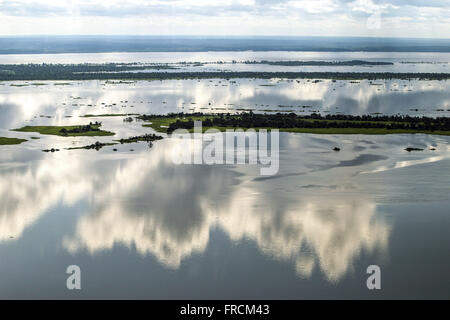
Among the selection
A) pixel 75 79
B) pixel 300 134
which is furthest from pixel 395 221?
pixel 75 79

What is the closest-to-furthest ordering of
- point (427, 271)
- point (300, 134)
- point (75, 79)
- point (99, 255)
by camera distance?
point (427, 271) < point (99, 255) < point (300, 134) < point (75, 79)

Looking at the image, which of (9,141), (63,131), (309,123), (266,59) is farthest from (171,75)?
(266,59)

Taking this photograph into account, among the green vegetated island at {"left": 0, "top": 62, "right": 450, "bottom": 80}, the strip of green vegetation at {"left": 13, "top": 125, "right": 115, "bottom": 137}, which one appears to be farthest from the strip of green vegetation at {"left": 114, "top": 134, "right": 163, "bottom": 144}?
the green vegetated island at {"left": 0, "top": 62, "right": 450, "bottom": 80}

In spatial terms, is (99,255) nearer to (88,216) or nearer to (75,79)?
(88,216)

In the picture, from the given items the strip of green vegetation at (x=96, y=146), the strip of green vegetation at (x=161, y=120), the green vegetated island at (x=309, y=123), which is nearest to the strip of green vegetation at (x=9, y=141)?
the strip of green vegetation at (x=96, y=146)

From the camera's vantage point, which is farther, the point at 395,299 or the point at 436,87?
the point at 436,87

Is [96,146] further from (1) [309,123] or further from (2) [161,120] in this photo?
(1) [309,123]

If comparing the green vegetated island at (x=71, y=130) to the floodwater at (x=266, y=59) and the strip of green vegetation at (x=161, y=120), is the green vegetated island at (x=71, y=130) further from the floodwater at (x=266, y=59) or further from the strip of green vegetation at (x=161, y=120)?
the floodwater at (x=266, y=59)
